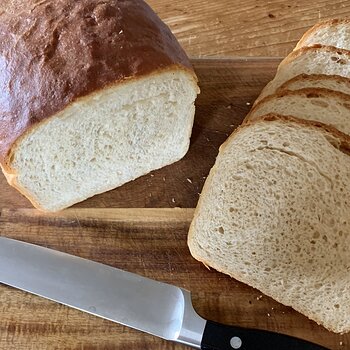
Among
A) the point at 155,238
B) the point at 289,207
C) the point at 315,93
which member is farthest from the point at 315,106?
the point at 155,238

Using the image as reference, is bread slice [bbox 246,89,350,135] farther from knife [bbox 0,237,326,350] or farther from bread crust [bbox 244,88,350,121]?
knife [bbox 0,237,326,350]

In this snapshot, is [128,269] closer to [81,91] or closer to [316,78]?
[81,91]

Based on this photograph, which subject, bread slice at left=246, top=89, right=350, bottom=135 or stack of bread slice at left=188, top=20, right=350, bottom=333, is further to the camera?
bread slice at left=246, top=89, right=350, bottom=135

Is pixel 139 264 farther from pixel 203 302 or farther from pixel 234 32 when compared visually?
pixel 234 32

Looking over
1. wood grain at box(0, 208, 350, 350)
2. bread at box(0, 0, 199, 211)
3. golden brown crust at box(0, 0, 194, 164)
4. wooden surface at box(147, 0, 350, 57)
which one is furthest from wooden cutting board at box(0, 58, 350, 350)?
golden brown crust at box(0, 0, 194, 164)

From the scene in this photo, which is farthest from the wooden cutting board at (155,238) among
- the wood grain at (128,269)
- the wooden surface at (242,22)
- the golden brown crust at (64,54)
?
the golden brown crust at (64,54)

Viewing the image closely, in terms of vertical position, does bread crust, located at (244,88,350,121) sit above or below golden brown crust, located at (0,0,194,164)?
below

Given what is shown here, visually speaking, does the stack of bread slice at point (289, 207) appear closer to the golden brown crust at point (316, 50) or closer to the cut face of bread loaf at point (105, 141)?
the golden brown crust at point (316, 50)
